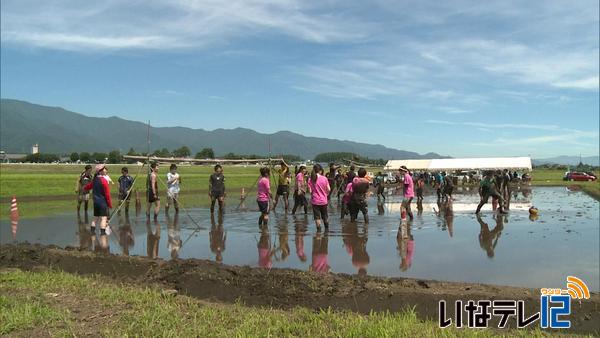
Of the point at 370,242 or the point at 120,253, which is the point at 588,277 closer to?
the point at 370,242

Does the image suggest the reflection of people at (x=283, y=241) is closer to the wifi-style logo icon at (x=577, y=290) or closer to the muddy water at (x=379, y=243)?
the muddy water at (x=379, y=243)

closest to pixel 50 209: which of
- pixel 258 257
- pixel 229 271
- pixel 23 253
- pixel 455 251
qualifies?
pixel 23 253

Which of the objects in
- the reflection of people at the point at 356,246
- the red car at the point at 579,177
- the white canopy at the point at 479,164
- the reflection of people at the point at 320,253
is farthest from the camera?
the red car at the point at 579,177

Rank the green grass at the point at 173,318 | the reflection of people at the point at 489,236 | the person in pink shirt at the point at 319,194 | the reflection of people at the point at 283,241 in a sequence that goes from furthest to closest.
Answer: the person in pink shirt at the point at 319,194
the reflection of people at the point at 489,236
the reflection of people at the point at 283,241
the green grass at the point at 173,318

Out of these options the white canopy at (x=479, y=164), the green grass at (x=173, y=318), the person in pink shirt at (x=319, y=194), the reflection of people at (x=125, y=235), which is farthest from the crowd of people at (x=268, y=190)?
the white canopy at (x=479, y=164)

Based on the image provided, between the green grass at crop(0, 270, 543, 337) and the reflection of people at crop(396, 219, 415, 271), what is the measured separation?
123 inches

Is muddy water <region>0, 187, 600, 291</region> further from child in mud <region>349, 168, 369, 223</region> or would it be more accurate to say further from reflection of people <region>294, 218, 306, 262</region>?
child in mud <region>349, 168, 369, 223</region>

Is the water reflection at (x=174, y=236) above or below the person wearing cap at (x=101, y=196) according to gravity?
below

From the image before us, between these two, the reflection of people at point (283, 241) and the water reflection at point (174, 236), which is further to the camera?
the water reflection at point (174, 236)

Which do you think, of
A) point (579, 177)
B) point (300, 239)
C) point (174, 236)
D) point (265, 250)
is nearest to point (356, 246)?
point (300, 239)

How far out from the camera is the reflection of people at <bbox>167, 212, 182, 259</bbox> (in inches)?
423

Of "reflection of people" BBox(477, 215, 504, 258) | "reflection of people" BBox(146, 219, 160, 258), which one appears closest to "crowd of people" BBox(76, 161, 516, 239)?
"reflection of people" BBox(146, 219, 160, 258)

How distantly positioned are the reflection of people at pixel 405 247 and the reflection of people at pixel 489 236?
1.54 m

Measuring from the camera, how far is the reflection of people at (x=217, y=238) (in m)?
10.5
